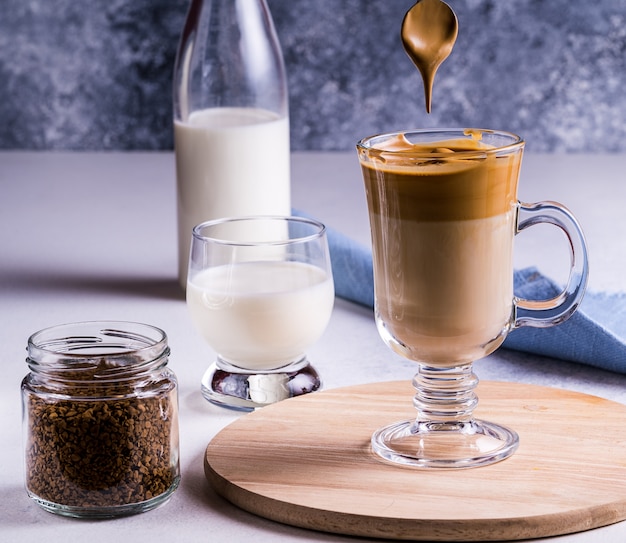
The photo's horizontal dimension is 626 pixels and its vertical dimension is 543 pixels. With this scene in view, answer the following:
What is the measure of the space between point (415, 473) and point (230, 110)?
0.81m

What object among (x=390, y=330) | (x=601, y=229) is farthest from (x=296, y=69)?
(x=390, y=330)

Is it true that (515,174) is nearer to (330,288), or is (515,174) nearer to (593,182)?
(330,288)

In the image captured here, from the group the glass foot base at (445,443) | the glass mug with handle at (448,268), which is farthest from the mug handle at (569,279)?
the glass foot base at (445,443)

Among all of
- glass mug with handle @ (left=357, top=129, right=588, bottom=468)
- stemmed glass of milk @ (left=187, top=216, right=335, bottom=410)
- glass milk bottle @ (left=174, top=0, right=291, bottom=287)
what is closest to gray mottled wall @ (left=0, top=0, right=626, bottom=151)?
glass milk bottle @ (left=174, top=0, right=291, bottom=287)

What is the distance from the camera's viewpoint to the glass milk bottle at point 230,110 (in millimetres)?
1700

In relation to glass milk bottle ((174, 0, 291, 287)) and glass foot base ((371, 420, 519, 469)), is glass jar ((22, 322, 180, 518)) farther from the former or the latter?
glass milk bottle ((174, 0, 291, 287))

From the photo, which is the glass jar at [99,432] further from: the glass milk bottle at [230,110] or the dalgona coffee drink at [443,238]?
the glass milk bottle at [230,110]

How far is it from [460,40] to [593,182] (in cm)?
79

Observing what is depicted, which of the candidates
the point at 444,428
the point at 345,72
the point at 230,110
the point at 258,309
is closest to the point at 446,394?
the point at 444,428

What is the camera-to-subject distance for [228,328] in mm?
1289

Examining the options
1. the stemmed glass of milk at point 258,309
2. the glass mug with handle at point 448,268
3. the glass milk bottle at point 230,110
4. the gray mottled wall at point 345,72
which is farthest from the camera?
the gray mottled wall at point 345,72

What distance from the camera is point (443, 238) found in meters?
1.07

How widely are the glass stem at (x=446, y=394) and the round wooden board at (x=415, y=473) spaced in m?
0.06

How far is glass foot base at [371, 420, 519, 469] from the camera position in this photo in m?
1.09
